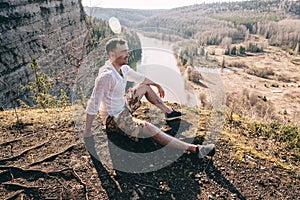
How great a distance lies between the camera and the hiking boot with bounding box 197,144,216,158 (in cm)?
451

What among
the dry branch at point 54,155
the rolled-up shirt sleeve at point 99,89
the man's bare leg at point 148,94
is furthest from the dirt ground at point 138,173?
the rolled-up shirt sleeve at point 99,89

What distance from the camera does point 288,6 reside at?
165 m

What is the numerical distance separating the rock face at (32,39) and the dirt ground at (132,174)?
394 cm

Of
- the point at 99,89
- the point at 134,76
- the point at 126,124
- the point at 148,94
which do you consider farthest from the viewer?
the point at 148,94

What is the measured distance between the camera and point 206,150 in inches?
179

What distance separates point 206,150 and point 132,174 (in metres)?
1.29

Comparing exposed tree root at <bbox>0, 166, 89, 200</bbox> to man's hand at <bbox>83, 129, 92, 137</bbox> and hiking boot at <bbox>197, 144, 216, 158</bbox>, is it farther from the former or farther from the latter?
hiking boot at <bbox>197, 144, 216, 158</bbox>

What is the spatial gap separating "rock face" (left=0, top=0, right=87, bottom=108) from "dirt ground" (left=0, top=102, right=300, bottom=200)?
12.9 ft

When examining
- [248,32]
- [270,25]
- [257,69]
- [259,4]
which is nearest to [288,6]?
[259,4]

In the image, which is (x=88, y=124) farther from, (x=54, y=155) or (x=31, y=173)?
(x=31, y=173)

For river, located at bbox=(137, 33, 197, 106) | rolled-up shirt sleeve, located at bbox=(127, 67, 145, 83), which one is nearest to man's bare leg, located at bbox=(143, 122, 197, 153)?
rolled-up shirt sleeve, located at bbox=(127, 67, 145, 83)

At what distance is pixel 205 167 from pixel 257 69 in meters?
76.5

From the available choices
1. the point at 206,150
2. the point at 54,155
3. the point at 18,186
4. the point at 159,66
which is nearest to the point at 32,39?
the point at 159,66

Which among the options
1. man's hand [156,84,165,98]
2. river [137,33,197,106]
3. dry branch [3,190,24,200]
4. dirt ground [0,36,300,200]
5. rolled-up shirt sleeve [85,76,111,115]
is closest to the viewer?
dry branch [3,190,24,200]
